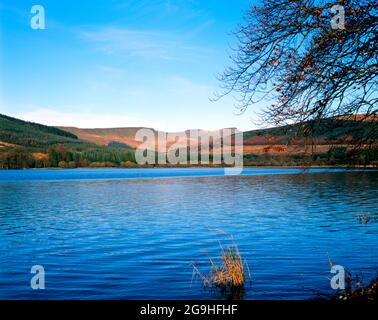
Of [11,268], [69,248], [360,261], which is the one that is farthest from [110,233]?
[360,261]

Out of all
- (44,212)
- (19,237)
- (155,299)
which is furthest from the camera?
(44,212)

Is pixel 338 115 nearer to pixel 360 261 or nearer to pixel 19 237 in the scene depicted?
pixel 360 261

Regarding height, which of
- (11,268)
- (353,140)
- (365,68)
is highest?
(365,68)

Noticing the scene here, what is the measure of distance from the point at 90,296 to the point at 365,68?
9.60m

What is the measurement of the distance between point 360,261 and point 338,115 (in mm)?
8023

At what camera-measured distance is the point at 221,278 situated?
41.7 feet

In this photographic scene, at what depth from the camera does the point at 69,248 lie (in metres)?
19.4

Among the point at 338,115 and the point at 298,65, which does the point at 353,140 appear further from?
the point at 298,65

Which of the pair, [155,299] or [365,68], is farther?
[155,299]

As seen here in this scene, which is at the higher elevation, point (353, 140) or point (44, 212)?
point (353, 140)

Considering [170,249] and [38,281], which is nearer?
[38,281]

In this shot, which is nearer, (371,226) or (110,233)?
(110,233)
